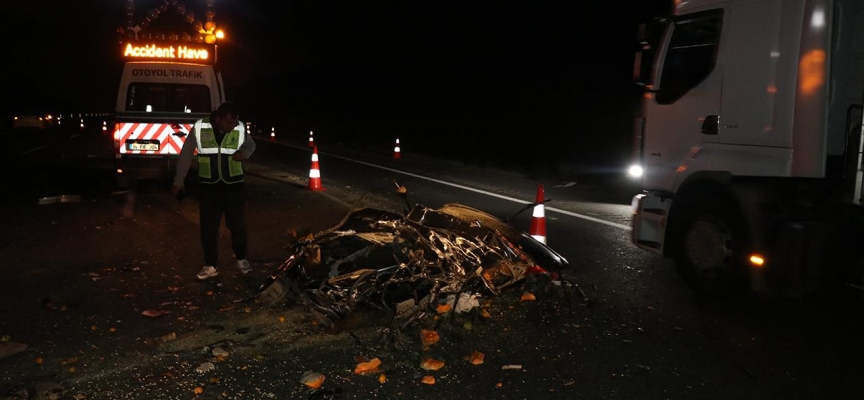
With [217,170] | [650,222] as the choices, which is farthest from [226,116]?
[650,222]

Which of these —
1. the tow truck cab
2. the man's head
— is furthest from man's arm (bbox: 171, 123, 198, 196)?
the tow truck cab

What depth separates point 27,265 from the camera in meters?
7.28

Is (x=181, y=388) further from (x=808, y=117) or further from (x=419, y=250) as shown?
(x=808, y=117)

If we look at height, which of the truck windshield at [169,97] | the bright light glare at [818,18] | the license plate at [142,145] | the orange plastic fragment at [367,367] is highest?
the bright light glare at [818,18]

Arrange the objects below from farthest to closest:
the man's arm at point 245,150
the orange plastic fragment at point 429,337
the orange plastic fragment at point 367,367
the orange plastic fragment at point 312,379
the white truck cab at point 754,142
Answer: the man's arm at point 245,150 < the white truck cab at point 754,142 < the orange plastic fragment at point 429,337 < the orange plastic fragment at point 367,367 < the orange plastic fragment at point 312,379

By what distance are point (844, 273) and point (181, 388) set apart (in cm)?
467

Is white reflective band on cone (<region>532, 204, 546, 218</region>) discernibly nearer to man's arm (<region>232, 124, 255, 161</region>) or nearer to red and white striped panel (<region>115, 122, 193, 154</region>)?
man's arm (<region>232, 124, 255, 161</region>)

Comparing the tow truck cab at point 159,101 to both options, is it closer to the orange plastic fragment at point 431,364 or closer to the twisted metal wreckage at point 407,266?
the twisted metal wreckage at point 407,266

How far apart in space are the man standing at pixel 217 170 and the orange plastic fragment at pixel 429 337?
103 inches

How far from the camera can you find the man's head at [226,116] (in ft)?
21.4

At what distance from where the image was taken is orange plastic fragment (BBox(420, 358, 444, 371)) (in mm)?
4474

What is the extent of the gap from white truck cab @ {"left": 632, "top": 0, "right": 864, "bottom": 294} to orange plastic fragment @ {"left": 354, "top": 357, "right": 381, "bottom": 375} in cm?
309

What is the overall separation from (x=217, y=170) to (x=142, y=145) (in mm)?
6594

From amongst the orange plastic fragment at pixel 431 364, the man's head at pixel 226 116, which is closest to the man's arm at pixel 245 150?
the man's head at pixel 226 116
